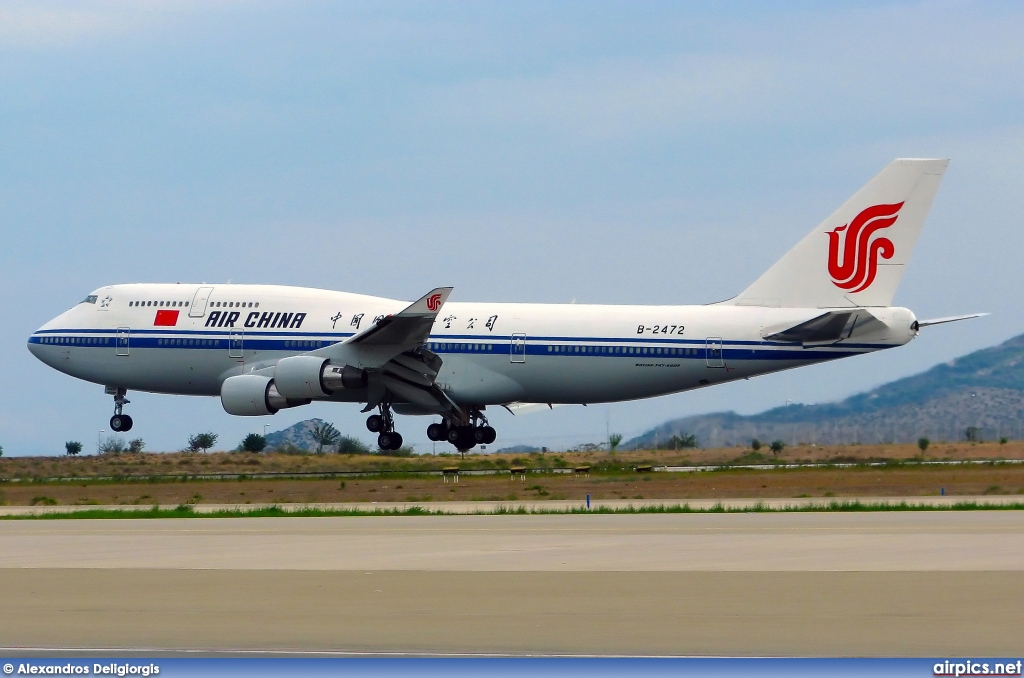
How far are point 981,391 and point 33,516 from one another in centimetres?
8337

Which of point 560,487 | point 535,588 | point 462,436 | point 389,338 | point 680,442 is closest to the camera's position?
point 535,588

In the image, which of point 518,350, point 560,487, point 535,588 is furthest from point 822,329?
point 535,588

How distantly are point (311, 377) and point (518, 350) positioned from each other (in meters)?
7.07

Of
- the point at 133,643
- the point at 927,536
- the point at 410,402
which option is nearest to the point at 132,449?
the point at 410,402

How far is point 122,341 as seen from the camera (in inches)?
2083

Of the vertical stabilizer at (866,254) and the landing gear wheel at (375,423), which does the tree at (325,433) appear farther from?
the vertical stabilizer at (866,254)

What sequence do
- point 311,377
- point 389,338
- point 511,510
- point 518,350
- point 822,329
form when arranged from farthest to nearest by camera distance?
point 518,350 → point 389,338 → point 311,377 → point 822,329 → point 511,510

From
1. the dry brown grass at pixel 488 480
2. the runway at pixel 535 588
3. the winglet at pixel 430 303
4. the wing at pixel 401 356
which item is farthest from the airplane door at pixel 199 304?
the runway at pixel 535 588

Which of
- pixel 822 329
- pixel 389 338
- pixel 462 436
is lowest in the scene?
pixel 462 436

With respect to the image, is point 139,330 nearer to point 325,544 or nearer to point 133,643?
point 325,544

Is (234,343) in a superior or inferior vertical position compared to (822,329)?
superior

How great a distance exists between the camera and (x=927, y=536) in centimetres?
2362

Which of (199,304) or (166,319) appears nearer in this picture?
(199,304)

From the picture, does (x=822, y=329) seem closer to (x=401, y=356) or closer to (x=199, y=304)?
(x=401, y=356)
